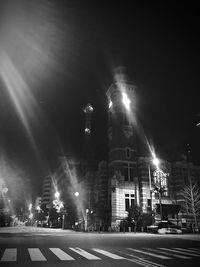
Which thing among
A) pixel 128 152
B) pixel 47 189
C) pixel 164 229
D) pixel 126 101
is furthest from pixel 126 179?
pixel 47 189

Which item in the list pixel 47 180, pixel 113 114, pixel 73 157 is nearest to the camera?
pixel 113 114

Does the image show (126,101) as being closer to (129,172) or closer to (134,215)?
(129,172)

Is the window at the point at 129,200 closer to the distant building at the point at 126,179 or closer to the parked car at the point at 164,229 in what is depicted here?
the distant building at the point at 126,179

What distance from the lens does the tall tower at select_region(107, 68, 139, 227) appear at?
47281 millimetres

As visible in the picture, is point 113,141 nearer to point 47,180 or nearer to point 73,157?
point 73,157

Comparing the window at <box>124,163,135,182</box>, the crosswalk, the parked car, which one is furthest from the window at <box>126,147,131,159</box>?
→ the crosswalk

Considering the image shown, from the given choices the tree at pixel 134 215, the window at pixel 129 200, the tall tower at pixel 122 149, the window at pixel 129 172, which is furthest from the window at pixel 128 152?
the tree at pixel 134 215

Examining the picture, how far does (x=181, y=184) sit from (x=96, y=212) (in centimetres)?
1688

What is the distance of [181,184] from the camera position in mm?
49625

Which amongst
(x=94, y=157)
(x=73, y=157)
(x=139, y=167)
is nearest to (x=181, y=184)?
(x=139, y=167)

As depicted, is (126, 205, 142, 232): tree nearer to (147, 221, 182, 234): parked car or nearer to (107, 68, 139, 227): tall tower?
(107, 68, 139, 227): tall tower

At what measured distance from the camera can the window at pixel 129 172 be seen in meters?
49.9

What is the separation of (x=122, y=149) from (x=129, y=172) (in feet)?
15.1

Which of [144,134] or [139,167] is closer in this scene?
[139,167]
